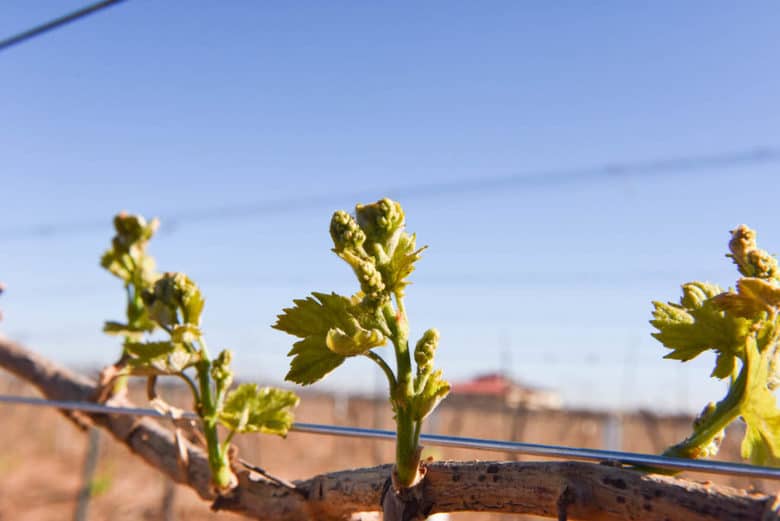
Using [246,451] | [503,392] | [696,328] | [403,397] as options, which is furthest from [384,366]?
[503,392]

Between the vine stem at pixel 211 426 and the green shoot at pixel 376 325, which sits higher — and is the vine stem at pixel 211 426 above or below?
below

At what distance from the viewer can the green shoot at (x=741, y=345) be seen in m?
0.68

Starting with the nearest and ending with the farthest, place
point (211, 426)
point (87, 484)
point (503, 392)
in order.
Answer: point (211, 426) < point (87, 484) < point (503, 392)

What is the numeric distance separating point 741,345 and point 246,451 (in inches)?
440

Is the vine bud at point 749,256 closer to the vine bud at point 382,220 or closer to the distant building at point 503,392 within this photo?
the vine bud at point 382,220

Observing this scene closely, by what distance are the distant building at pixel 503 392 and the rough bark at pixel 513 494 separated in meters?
13.1

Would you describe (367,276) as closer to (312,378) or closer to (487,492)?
(312,378)

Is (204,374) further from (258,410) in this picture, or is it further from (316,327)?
(316,327)

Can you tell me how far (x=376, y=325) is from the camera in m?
0.73

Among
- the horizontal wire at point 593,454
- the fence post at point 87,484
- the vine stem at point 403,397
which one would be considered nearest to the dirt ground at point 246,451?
the fence post at point 87,484

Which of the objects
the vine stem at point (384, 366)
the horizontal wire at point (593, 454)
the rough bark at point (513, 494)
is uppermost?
the vine stem at point (384, 366)

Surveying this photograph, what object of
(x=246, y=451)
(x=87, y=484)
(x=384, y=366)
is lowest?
(x=246, y=451)

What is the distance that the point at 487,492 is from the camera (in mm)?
766

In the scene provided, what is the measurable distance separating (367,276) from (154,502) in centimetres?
1112
